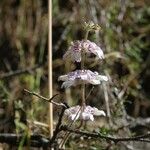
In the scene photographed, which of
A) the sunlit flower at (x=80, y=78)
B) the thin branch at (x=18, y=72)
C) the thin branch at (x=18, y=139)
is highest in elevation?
the thin branch at (x=18, y=72)

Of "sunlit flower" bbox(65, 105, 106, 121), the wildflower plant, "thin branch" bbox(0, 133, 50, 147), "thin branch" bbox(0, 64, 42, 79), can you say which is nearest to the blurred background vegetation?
"thin branch" bbox(0, 64, 42, 79)

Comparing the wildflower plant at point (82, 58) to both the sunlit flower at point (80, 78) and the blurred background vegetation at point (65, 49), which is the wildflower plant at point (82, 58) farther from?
the blurred background vegetation at point (65, 49)

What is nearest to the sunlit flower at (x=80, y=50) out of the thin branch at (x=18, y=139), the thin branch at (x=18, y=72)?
the thin branch at (x=18, y=139)

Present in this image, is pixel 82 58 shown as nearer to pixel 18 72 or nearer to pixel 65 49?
pixel 18 72

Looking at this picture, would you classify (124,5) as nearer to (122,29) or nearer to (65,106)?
(122,29)

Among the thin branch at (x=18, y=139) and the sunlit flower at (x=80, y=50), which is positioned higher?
the sunlit flower at (x=80, y=50)

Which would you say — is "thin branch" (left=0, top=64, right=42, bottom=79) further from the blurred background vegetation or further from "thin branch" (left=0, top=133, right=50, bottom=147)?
"thin branch" (left=0, top=133, right=50, bottom=147)

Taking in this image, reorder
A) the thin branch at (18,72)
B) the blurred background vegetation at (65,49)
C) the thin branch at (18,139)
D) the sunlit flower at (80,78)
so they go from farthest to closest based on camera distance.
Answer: the thin branch at (18,72) < the blurred background vegetation at (65,49) < the thin branch at (18,139) < the sunlit flower at (80,78)

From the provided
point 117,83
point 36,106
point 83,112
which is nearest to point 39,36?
point 36,106

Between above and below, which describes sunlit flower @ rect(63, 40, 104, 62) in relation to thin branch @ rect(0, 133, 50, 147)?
above
